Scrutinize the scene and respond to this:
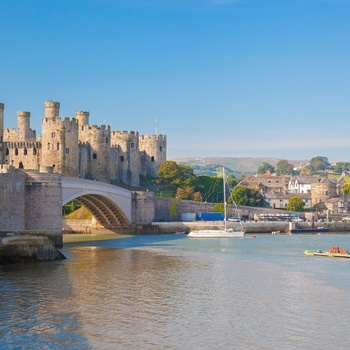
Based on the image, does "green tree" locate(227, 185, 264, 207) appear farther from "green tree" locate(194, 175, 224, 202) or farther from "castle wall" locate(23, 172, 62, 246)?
"castle wall" locate(23, 172, 62, 246)

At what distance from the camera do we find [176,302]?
27.0 meters

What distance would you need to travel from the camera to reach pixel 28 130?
75.9 metres

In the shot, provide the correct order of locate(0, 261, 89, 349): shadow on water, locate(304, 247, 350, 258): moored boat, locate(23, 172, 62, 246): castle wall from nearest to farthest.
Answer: locate(0, 261, 89, 349): shadow on water → locate(304, 247, 350, 258): moored boat → locate(23, 172, 62, 246): castle wall

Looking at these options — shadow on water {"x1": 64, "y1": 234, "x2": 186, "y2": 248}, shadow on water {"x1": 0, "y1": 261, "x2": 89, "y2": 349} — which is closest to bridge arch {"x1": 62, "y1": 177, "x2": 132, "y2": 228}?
shadow on water {"x1": 64, "y1": 234, "x2": 186, "y2": 248}

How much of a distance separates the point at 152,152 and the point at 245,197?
1223 cm

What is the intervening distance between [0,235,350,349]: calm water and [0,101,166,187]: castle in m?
26.0

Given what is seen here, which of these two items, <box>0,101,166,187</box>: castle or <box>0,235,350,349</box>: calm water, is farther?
<box>0,101,166,187</box>: castle

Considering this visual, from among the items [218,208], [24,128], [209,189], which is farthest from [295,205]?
[24,128]

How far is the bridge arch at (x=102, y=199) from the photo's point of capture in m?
52.5

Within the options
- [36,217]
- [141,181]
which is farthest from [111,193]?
[141,181]

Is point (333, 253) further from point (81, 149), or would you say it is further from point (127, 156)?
point (127, 156)

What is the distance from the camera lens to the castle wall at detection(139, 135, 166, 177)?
287ft

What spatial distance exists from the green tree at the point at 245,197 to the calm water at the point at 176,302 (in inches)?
1766

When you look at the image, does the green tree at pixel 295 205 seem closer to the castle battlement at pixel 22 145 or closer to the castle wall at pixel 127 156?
the castle wall at pixel 127 156
